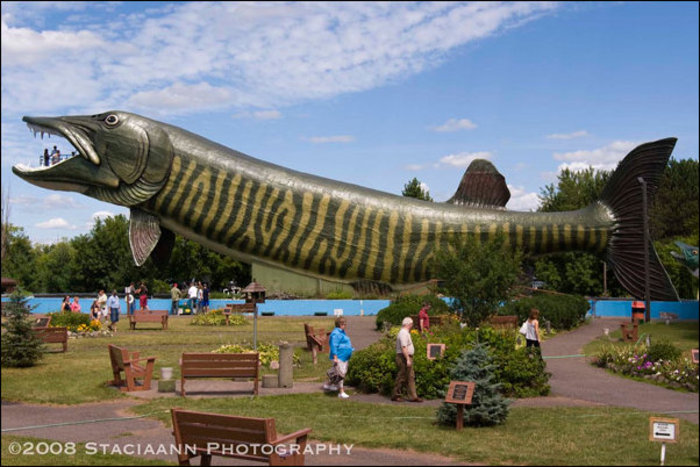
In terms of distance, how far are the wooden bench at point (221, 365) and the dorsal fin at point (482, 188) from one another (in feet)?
17.6

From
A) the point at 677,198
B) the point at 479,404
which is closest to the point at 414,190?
the point at 677,198

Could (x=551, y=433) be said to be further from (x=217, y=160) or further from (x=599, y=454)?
(x=217, y=160)

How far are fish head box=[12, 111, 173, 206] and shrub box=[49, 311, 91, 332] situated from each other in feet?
34.2

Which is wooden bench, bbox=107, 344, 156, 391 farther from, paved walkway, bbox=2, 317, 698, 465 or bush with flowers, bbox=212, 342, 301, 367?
bush with flowers, bbox=212, 342, 301, 367

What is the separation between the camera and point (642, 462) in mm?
7508

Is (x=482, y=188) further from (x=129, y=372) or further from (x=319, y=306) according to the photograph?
(x=319, y=306)

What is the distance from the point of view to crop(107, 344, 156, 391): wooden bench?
43.3 feet

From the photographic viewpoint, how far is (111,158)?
14195 millimetres

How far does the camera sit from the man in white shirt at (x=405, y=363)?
1240 cm

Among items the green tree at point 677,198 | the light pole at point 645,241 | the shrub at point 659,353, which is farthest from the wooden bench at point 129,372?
the green tree at point 677,198

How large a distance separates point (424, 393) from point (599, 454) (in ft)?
16.5

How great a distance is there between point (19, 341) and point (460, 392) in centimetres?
1071

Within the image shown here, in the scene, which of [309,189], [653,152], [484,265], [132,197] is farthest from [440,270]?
[132,197]

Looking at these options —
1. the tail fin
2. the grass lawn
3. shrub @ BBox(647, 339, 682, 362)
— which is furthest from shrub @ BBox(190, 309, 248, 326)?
the tail fin
